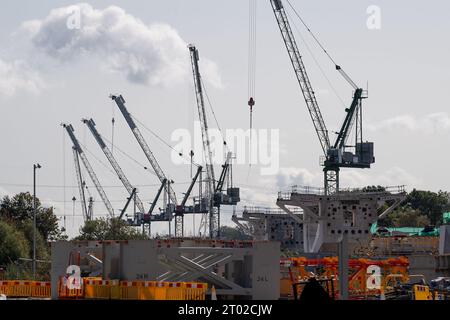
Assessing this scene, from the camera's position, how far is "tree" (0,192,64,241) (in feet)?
559

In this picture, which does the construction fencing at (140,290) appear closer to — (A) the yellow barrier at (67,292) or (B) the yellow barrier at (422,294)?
(A) the yellow barrier at (67,292)

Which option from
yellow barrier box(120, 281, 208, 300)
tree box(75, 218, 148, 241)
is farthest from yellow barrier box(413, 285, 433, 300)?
tree box(75, 218, 148, 241)

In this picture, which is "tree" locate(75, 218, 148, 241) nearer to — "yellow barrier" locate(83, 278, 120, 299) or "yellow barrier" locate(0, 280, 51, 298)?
"yellow barrier" locate(0, 280, 51, 298)

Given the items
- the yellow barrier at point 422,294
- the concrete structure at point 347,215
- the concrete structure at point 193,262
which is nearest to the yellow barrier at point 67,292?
the concrete structure at point 193,262

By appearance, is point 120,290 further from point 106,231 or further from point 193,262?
point 106,231

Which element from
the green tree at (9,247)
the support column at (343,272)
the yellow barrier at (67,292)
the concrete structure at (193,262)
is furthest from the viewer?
the green tree at (9,247)

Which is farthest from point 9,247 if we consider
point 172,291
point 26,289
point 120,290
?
point 172,291

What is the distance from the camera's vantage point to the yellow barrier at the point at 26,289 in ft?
177

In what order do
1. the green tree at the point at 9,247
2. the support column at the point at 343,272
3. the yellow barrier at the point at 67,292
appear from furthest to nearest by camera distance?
the green tree at the point at 9,247
the support column at the point at 343,272
the yellow barrier at the point at 67,292

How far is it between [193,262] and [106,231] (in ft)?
383

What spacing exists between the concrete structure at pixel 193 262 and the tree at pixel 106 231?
9980 centimetres

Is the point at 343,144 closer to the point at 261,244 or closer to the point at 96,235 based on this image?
the point at 96,235

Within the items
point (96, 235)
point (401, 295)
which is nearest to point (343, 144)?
point (96, 235)
